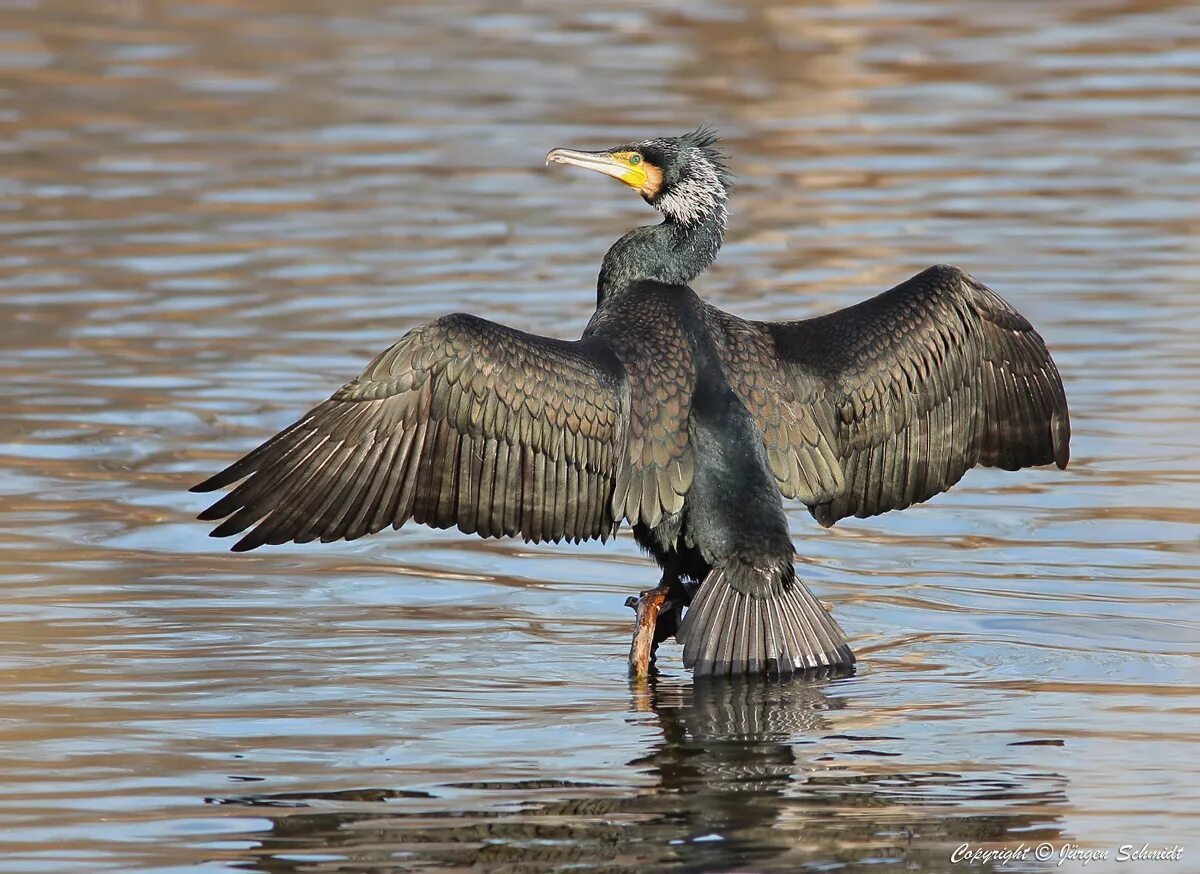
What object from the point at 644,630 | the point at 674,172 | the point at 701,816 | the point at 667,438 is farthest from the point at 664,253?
the point at 701,816

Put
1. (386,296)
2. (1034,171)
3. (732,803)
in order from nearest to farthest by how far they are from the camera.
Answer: (732,803) < (386,296) < (1034,171)

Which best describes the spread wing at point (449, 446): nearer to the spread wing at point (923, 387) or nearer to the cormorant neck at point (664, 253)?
the cormorant neck at point (664, 253)

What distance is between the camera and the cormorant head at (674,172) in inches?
340

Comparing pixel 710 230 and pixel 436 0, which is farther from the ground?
pixel 436 0

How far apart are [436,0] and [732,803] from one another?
818 inches

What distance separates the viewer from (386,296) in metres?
13.9

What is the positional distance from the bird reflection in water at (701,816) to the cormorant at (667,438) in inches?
30.2

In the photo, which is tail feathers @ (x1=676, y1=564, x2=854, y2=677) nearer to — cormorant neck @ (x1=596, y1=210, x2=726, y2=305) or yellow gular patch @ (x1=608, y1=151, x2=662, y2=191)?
cormorant neck @ (x1=596, y1=210, x2=726, y2=305)

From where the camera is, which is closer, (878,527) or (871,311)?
(871,311)

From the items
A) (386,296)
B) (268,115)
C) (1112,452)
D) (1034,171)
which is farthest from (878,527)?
(268,115)

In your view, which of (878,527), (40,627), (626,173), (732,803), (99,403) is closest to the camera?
(732,803)

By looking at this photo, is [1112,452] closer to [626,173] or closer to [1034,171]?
[626,173]

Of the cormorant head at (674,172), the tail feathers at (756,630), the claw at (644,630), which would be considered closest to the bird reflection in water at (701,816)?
the tail feathers at (756,630)

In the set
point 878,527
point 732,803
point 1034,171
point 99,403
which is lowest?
point 732,803
